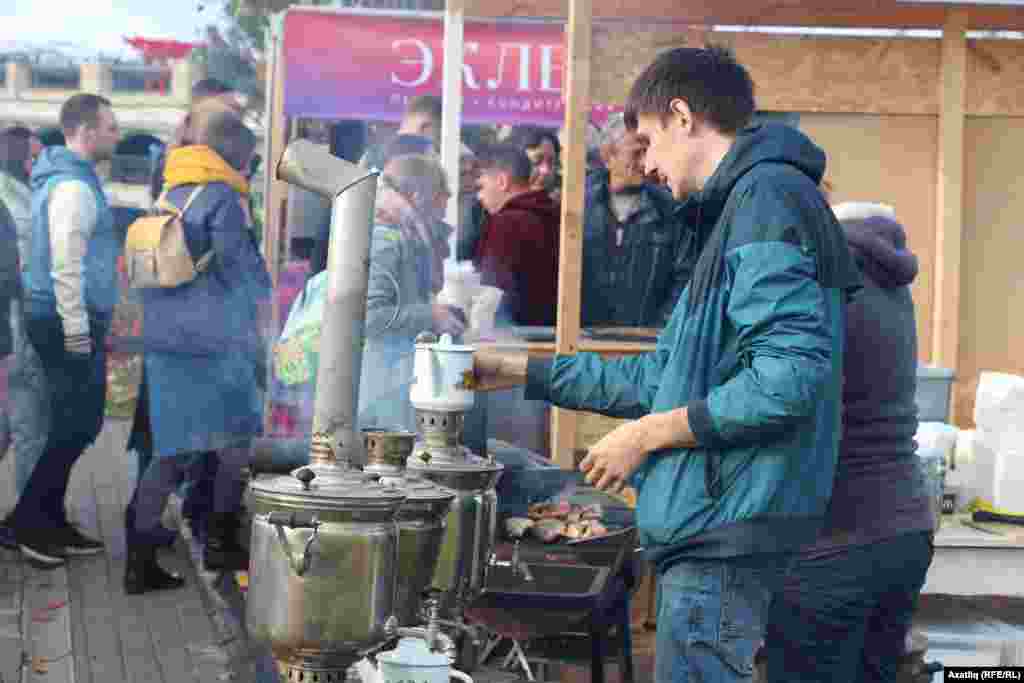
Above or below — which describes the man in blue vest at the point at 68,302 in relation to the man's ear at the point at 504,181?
below

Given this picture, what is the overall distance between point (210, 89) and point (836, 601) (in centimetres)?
465

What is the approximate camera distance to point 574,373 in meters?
3.28

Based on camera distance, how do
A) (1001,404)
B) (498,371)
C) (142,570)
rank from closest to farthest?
(498,371) → (1001,404) → (142,570)

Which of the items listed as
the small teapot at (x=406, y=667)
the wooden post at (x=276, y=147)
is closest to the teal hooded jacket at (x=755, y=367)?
the small teapot at (x=406, y=667)

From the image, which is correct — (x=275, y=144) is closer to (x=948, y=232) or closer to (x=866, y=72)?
(x=866, y=72)

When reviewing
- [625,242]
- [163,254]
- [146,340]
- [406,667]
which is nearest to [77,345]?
[146,340]

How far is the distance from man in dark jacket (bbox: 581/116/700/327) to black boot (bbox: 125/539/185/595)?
2266 millimetres

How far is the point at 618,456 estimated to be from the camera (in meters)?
2.86

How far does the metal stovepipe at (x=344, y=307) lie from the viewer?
8.76ft

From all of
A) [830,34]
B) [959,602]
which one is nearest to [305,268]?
[830,34]

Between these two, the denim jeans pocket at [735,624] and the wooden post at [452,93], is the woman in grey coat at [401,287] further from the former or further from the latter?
the denim jeans pocket at [735,624]

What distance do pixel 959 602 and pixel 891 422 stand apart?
266cm

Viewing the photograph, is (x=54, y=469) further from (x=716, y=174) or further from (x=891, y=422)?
(x=716, y=174)

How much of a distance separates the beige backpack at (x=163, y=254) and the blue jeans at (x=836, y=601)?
3642mm
